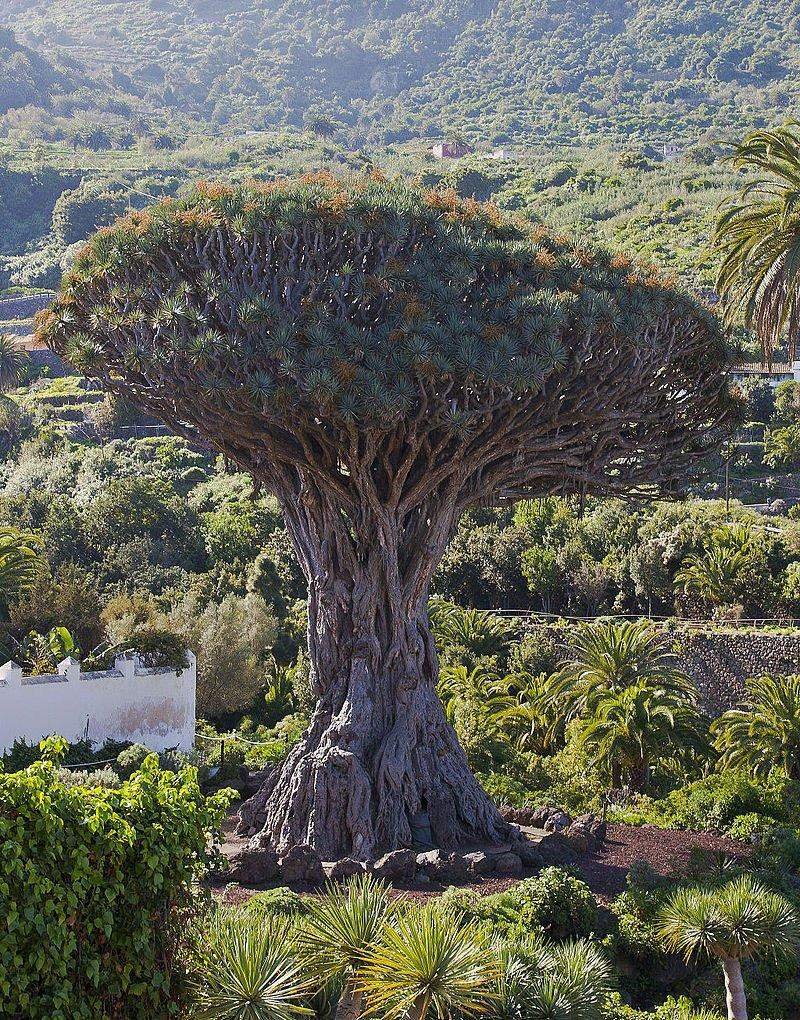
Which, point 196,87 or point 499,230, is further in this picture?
point 196,87

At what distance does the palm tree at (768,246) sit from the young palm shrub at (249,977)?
9.90 metres

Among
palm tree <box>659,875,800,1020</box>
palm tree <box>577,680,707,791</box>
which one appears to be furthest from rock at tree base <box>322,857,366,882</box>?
palm tree <box>577,680,707,791</box>

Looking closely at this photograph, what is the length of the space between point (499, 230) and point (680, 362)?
281 centimetres

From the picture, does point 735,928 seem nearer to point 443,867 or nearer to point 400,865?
point 443,867

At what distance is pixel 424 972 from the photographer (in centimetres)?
793

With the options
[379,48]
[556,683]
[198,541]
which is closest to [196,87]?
[379,48]

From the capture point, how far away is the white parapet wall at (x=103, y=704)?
1819 cm

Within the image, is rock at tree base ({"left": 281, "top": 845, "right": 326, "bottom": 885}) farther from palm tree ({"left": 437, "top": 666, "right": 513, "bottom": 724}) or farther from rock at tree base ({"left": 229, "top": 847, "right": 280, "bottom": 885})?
palm tree ({"left": 437, "top": 666, "right": 513, "bottom": 724})

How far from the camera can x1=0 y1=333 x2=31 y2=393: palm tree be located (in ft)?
173

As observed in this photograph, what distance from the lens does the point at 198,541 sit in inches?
1452

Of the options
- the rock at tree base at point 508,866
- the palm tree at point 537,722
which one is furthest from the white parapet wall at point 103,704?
the rock at tree base at point 508,866

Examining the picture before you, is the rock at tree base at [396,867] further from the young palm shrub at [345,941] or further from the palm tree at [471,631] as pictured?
the palm tree at [471,631]

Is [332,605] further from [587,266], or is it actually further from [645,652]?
[645,652]

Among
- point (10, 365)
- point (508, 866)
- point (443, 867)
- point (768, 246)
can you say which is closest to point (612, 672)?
point (768, 246)
